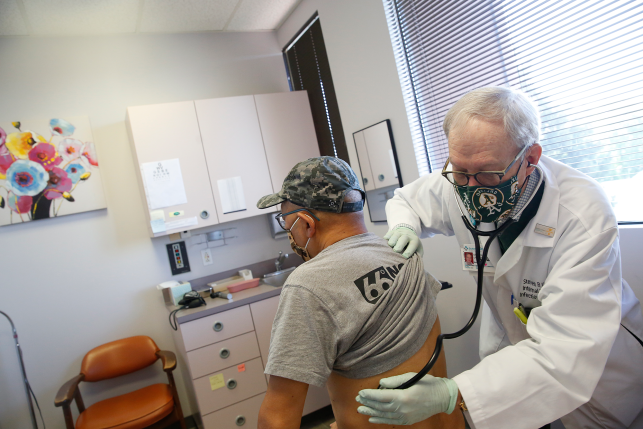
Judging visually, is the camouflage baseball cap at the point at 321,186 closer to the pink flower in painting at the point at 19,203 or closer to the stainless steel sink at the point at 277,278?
the stainless steel sink at the point at 277,278

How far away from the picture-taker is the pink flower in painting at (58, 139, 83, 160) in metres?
2.76

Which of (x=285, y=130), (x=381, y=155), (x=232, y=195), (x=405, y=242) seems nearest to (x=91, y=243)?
(x=232, y=195)

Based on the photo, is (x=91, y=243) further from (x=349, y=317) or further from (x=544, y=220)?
(x=544, y=220)

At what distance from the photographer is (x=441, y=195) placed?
161cm

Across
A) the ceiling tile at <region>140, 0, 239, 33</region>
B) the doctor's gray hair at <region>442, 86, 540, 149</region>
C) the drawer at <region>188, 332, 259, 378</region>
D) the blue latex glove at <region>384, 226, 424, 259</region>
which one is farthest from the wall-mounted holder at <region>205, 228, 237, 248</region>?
the doctor's gray hair at <region>442, 86, 540, 149</region>

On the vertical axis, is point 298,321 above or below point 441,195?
below

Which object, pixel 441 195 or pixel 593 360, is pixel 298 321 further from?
pixel 441 195

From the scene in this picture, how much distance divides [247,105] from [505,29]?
184 centimetres

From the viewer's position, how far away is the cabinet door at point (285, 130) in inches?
120

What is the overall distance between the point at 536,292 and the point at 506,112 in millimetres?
541

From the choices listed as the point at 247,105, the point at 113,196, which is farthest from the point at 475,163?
the point at 113,196

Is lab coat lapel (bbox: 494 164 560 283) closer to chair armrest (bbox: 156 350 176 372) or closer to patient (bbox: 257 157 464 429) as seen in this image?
patient (bbox: 257 157 464 429)

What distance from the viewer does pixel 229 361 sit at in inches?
98.4

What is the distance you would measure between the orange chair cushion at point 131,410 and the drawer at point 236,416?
256 mm
